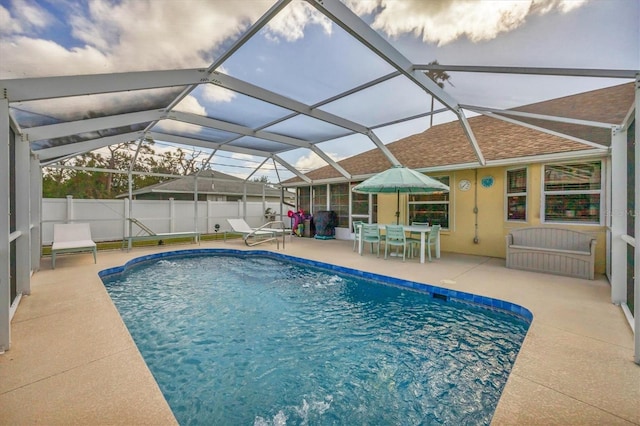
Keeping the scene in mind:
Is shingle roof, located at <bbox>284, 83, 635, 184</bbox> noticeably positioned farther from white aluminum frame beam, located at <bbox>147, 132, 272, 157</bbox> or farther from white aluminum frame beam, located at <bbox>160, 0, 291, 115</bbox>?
white aluminum frame beam, located at <bbox>160, 0, 291, 115</bbox>

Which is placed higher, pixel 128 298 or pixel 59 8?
pixel 59 8

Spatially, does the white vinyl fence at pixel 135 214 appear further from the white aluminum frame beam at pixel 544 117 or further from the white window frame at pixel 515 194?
the white window frame at pixel 515 194

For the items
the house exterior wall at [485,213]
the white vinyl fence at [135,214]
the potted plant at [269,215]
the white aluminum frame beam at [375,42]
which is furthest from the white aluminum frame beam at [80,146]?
the house exterior wall at [485,213]

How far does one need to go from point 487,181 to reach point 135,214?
13.4 metres

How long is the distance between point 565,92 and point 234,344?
6.45 m

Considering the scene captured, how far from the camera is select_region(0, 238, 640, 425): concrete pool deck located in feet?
6.15

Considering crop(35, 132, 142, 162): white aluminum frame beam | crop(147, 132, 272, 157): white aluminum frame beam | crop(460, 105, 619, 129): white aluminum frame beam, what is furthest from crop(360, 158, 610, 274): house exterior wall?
crop(35, 132, 142, 162): white aluminum frame beam

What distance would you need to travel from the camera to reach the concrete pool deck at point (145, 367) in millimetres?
1874

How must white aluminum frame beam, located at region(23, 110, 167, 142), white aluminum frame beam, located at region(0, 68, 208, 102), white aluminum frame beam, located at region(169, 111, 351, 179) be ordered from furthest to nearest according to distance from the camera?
1. white aluminum frame beam, located at region(169, 111, 351, 179)
2. white aluminum frame beam, located at region(23, 110, 167, 142)
3. white aluminum frame beam, located at region(0, 68, 208, 102)

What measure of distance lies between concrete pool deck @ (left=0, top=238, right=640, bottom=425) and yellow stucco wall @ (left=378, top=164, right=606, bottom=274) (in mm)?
3025

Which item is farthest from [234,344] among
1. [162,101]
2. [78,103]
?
[162,101]

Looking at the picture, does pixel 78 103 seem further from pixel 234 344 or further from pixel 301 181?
A: pixel 301 181

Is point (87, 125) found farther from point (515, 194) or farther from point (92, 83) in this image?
point (515, 194)

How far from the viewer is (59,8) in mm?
2582
